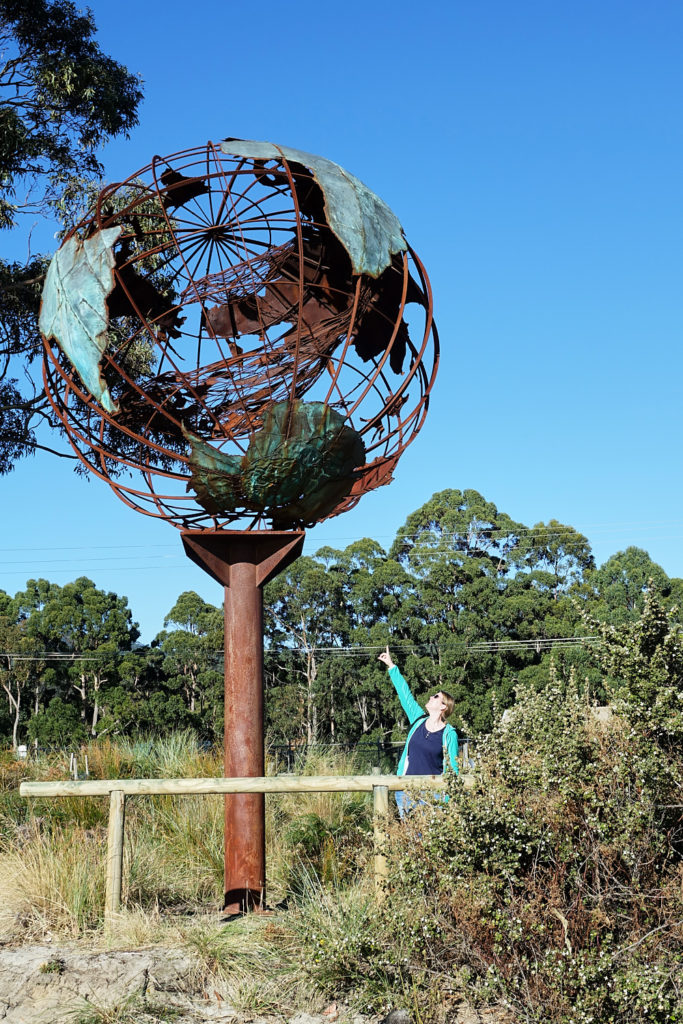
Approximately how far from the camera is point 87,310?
252 inches

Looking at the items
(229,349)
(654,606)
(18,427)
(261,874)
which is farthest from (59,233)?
(654,606)

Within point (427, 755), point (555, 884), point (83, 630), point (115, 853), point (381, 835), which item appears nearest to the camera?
point (555, 884)

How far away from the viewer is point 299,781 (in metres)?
5.36

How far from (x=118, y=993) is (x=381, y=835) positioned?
141 centimetres

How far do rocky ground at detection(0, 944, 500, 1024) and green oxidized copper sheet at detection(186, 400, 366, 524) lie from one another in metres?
2.60

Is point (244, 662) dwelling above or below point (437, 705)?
above

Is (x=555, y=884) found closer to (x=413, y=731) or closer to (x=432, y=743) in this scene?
(x=432, y=743)

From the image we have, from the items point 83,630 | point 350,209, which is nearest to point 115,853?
point 350,209

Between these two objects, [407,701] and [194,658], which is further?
[194,658]

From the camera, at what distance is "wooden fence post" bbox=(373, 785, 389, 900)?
4.96 metres

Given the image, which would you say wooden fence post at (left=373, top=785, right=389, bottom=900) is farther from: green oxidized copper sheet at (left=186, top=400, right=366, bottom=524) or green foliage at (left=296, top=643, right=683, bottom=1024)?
green oxidized copper sheet at (left=186, top=400, right=366, bottom=524)

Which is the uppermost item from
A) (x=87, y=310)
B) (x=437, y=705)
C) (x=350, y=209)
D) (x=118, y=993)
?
(x=350, y=209)

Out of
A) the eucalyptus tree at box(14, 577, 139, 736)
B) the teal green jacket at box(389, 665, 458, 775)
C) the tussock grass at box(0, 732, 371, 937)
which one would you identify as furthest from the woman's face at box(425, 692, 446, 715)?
the eucalyptus tree at box(14, 577, 139, 736)

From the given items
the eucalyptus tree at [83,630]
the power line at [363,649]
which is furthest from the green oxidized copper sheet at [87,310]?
the eucalyptus tree at [83,630]
